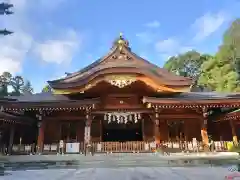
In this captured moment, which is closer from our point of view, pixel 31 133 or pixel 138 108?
pixel 138 108

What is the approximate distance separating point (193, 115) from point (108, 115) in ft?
19.6

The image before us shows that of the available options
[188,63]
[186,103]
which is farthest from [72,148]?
[188,63]

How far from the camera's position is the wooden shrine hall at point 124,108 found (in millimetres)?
14938

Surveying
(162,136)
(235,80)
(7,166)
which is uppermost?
(235,80)

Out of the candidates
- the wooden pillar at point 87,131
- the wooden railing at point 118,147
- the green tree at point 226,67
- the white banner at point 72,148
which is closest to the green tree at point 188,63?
the green tree at point 226,67

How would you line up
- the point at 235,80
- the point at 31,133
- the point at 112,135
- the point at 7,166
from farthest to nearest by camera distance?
the point at 235,80 → the point at 112,135 → the point at 31,133 → the point at 7,166

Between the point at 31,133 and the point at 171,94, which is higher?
the point at 171,94

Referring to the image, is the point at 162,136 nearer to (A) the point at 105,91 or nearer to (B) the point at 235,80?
(A) the point at 105,91

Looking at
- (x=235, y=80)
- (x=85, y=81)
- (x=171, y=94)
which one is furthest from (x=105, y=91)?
(x=235, y=80)

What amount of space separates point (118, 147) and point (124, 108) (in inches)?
113

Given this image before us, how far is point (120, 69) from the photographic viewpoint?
15781mm

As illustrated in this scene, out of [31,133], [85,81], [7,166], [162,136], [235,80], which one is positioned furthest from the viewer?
→ [235,80]

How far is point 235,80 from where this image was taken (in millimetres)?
29516

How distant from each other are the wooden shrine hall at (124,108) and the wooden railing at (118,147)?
34cm
